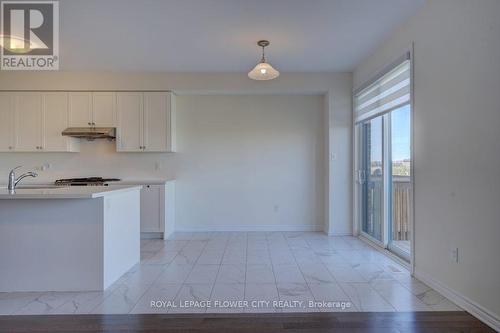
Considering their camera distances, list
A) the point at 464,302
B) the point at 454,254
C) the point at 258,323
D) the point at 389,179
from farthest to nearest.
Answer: the point at 389,179 → the point at 454,254 → the point at 464,302 → the point at 258,323

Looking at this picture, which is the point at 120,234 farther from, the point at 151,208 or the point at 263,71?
the point at 263,71

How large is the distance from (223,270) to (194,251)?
90 centimetres

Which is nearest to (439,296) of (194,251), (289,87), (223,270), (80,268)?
(223,270)

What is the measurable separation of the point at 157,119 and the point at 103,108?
35.3 inches

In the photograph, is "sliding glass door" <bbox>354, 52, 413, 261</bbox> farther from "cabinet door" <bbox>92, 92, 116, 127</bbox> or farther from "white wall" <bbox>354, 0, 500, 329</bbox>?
"cabinet door" <bbox>92, 92, 116, 127</bbox>

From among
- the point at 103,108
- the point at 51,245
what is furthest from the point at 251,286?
the point at 103,108

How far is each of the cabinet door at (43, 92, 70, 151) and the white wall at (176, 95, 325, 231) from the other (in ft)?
6.02

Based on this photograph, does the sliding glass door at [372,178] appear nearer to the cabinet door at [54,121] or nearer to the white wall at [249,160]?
the white wall at [249,160]

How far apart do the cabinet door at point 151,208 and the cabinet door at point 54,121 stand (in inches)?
61.7

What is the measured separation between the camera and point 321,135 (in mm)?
5324

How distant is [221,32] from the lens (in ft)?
11.5

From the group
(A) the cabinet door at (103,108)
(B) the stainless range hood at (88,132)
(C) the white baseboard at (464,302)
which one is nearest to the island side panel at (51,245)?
(B) the stainless range hood at (88,132)

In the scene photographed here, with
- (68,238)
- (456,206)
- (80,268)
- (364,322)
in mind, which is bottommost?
(364,322)

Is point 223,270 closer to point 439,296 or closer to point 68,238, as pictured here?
point 68,238
